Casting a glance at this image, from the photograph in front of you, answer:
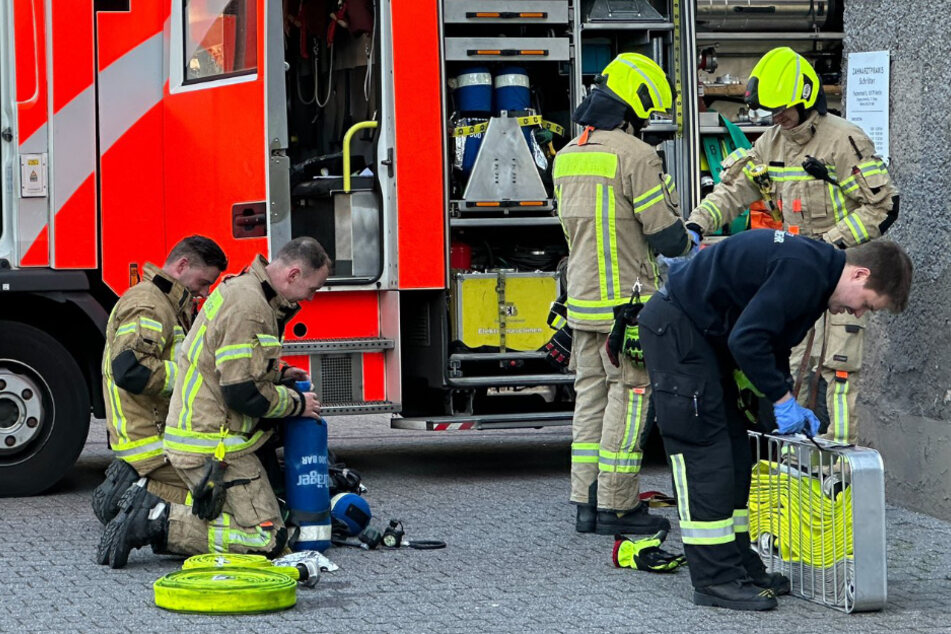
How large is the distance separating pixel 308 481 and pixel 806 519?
83.6 inches

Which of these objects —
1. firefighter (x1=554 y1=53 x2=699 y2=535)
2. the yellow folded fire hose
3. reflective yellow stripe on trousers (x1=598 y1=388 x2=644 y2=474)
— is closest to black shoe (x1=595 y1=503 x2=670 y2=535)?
firefighter (x1=554 y1=53 x2=699 y2=535)

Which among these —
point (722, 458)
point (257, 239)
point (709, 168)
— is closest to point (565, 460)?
point (709, 168)

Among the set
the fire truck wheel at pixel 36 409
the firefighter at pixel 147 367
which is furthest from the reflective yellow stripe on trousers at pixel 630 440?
the fire truck wheel at pixel 36 409

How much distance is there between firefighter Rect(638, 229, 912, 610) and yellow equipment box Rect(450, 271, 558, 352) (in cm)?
289

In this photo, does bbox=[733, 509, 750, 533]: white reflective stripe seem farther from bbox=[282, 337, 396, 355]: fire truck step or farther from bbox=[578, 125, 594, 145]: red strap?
bbox=[282, 337, 396, 355]: fire truck step

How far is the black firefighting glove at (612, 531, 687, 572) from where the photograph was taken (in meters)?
6.09

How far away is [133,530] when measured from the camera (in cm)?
634

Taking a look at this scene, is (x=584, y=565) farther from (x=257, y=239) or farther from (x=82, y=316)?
(x=82, y=316)

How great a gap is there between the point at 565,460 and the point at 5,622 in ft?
15.3

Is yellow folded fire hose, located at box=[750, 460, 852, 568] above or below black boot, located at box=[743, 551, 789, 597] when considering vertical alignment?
above

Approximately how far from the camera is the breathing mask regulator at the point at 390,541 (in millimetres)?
6676

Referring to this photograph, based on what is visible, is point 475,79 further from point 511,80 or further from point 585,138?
point 585,138

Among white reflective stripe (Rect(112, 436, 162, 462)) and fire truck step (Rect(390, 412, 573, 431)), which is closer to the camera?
white reflective stripe (Rect(112, 436, 162, 462))

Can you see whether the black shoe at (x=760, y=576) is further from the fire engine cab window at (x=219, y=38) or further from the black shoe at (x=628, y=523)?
A: the fire engine cab window at (x=219, y=38)
